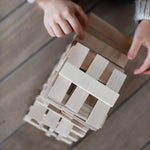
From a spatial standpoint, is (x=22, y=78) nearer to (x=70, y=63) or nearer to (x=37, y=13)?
(x=37, y=13)

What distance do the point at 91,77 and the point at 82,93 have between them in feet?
0.16

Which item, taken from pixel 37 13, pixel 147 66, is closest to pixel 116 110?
pixel 147 66

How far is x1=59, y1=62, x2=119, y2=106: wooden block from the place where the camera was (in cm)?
50

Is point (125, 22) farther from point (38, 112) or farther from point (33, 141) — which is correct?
point (33, 141)

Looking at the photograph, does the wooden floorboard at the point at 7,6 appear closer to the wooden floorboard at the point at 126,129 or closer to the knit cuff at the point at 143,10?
the knit cuff at the point at 143,10

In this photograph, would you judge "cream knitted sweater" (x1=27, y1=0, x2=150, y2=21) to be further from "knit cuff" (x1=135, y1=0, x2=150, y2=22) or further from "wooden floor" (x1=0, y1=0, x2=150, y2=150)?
"wooden floor" (x1=0, y1=0, x2=150, y2=150)

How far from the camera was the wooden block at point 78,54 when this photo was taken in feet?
1.73

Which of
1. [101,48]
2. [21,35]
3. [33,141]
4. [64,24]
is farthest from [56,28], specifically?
[33,141]

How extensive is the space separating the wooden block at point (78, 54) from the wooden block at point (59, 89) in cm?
6

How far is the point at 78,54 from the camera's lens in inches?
21.0

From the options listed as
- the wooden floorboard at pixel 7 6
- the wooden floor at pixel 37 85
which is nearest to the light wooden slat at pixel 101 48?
the wooden floor at pixel 37 85

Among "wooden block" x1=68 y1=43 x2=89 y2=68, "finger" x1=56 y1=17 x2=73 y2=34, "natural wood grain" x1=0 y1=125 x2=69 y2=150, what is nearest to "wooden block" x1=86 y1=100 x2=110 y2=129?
"wooden block" x1=68 y1=43 x2=89 y2=68

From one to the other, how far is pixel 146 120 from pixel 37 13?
73cm

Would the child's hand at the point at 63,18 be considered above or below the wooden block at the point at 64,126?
above
